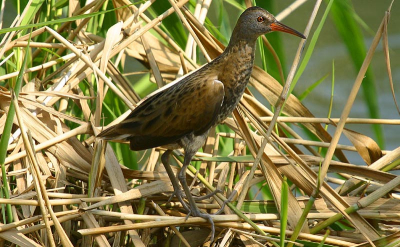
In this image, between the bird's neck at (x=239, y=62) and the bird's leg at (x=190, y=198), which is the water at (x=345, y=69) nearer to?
the bird's neck at (x=239, y=62)

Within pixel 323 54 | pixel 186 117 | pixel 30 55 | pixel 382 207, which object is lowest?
pixel 382 207

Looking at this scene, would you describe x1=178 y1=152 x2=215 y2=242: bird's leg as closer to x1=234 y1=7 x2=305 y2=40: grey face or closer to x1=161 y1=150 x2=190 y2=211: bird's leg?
x1=161 y1=150 x2=190 y2=211: bird's leg

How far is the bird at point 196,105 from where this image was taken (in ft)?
→ 9.42

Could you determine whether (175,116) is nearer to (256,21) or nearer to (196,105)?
(196,105)

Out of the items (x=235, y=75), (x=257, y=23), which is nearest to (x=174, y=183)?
(x=235, y=75)

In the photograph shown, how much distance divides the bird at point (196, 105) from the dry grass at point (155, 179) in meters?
0.11

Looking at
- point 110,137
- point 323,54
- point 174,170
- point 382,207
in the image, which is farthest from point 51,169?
point 323,54

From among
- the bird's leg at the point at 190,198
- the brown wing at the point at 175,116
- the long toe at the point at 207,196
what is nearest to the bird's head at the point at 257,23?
the brown wing at the point at 175,116

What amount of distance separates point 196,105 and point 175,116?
11 cm

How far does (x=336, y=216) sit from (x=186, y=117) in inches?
31.8

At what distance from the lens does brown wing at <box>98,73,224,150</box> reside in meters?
2.87

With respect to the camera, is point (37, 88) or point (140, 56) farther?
point (140, 56)

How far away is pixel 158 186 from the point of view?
2.86 meters

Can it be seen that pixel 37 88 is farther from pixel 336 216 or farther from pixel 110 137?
pixel 336 216
